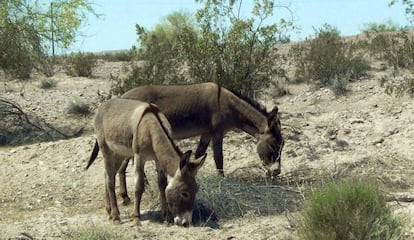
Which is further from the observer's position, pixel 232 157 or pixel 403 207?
pixel 232 157

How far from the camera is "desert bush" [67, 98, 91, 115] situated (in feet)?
76.7

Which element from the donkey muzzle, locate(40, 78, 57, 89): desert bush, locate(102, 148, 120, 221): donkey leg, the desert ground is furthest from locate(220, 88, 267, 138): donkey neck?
locate(40, 78, 57, 89): desert bush

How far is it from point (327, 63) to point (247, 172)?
478 inches

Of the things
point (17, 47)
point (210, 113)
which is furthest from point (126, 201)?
point (17, 47)

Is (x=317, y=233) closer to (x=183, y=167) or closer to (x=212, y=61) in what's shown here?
(x=183, y=167)

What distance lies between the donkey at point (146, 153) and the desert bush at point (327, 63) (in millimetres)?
12077

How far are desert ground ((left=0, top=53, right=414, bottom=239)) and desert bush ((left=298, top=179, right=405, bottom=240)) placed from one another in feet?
2.32

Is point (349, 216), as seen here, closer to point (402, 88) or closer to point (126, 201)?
point (126, 201)

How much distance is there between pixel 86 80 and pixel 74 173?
1757cm

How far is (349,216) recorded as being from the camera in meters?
8.67

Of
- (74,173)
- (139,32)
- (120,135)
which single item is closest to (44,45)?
(139,32)

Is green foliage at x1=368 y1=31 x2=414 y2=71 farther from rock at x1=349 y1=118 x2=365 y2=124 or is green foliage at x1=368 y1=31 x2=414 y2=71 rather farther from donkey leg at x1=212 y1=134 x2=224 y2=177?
donkey leg at x1=212 y1=134 x2=224 y2=177

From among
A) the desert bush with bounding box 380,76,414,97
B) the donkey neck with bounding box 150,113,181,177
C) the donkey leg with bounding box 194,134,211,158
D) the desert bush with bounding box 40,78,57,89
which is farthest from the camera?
the desert bush with bounding box 40,78,57,89

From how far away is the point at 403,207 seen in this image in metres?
10.8
